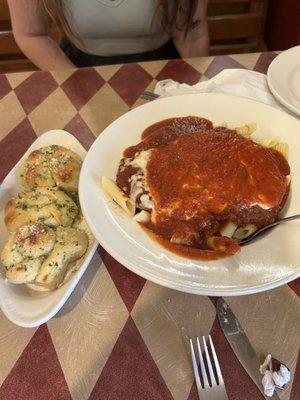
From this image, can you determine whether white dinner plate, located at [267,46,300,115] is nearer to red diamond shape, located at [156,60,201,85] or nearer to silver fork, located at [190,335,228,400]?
red diamond shape, located at [156,60,201,85]

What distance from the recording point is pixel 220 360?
77 centimetres

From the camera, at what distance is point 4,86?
146 cm

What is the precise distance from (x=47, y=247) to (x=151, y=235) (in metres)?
0.24

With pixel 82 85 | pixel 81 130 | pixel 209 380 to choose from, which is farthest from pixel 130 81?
pixel 209 380

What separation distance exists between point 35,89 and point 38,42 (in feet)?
1.17

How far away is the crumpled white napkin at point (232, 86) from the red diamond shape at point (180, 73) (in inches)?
2.9

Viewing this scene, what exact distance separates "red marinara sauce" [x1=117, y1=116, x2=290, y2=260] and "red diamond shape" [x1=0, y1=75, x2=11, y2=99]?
0.75 meters

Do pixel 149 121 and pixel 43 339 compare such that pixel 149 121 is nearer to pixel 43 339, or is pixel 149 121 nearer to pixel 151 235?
pixel 151 235

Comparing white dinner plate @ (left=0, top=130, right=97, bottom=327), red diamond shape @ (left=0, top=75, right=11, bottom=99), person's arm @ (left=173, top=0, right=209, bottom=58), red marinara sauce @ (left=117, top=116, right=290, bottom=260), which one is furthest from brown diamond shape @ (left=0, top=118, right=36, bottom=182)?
person's arm @ (left=173, top=0, right=209, bottom=58)

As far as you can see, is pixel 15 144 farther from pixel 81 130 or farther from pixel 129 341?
pixel 129 341

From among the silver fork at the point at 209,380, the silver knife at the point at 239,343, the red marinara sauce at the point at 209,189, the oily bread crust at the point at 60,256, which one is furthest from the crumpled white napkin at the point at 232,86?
the silver fork at the point at 209,380

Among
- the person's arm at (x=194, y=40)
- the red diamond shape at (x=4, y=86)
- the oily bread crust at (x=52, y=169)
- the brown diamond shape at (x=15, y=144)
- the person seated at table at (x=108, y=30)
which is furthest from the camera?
the person's arm at (x=194, y=40)

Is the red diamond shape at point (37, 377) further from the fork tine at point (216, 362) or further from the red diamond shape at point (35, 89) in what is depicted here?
the red diamond shape at point (35, 89)

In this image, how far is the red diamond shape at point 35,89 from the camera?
1394 millimetres
